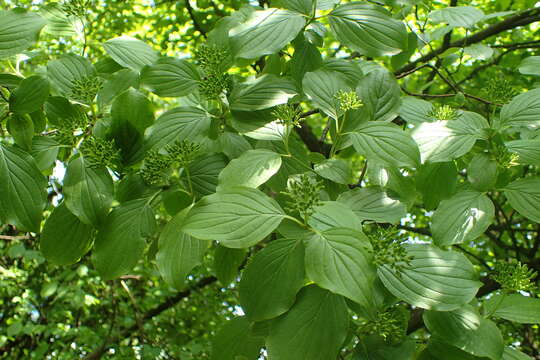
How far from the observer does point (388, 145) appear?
3.40 feet

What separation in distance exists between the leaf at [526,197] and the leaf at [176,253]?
0.79 metres

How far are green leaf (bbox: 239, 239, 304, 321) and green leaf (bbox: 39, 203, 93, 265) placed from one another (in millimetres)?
499

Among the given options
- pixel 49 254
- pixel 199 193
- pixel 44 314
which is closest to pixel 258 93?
pixel 199 193

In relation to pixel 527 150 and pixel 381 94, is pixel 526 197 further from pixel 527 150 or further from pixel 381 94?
pixel 381 94

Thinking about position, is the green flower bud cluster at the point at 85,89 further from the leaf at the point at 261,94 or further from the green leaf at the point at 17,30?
the leaf at the point at 261,94

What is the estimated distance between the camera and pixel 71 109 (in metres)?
1.20

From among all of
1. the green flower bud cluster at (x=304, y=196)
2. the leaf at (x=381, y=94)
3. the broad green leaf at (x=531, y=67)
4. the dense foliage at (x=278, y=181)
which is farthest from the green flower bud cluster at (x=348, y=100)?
the broad green leaf at (x=531, y=67)

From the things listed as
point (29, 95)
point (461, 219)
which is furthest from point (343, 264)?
point (29, 95)

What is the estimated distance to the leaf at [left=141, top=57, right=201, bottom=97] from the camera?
1213 millimetres

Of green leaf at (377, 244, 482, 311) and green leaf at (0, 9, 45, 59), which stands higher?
green leaf at (0, 9, 45, 59)

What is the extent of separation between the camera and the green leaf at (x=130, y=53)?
50.4 inches

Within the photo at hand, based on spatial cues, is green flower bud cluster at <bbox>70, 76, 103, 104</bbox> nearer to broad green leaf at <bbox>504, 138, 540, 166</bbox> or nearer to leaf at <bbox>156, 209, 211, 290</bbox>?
leaf at <bbox>156, 209, 211, 290</bbox>

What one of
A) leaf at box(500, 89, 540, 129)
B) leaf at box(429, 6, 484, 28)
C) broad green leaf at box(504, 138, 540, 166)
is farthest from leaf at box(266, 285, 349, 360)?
leaf at box(429, 6, 484, 28)

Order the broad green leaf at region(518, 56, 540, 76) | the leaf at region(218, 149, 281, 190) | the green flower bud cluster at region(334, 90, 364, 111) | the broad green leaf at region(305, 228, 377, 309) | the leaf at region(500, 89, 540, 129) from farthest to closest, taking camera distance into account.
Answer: the broad green leaf at region(518, 56, 540, 76) → the leaf at region(500, 89, 540, 129) → the green flower bud cluster at region(334, 90, 364, 111) → the leaf at region(218, 149, 281, 190) → the broad green leaf at region(305, 228, 377, 309)
